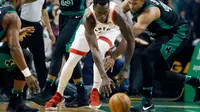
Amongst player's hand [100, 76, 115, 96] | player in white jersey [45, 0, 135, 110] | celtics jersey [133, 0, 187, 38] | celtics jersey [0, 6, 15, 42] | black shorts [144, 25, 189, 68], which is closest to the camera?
player's hand [100, 76, 115, 96]

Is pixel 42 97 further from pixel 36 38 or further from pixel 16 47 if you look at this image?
pixel 16 47

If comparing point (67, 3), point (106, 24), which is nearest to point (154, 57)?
point (106, 24)

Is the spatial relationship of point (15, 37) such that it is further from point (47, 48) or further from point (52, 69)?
point (47, 48)

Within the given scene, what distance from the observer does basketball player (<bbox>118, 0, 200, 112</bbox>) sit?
9156 millimetres

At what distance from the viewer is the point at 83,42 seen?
29.9 feet

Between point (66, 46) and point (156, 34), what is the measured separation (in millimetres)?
1506

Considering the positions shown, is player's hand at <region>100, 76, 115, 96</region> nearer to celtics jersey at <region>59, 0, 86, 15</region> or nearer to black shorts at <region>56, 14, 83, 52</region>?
black shorts at <region>56, 14, 83, 52</region>

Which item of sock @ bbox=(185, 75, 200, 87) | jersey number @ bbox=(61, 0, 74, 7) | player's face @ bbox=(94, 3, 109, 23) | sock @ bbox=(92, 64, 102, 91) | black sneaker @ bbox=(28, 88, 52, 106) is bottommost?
black sneaker @ bbox=(28, 88, 52, 106)

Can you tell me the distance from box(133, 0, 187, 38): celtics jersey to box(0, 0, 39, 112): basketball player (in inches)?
78.5

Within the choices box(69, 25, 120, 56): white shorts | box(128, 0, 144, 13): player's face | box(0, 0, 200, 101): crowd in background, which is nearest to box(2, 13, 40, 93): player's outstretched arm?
box(69, 25, 120, 56): white shorts

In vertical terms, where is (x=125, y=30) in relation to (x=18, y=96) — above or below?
above

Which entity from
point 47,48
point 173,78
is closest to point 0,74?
point 47,48

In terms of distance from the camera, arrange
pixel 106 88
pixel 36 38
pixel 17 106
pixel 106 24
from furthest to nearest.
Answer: pixel 36 38, pixel 106 24, pixel 17 106, pixel 106 88

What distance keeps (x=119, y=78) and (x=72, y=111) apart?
106 centimetres
